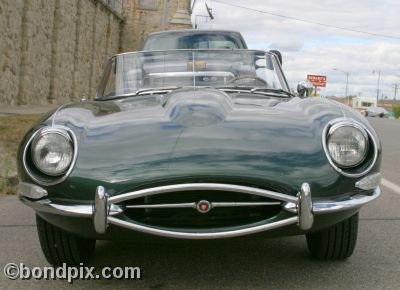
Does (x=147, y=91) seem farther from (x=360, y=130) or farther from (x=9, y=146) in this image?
(x=9, y=146)

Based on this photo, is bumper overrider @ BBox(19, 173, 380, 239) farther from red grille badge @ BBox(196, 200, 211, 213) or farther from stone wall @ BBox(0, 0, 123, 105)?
stone wall @ BBox(0, 0, 123, 105)

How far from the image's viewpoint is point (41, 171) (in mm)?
2932

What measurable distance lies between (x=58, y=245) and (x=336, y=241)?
162cm

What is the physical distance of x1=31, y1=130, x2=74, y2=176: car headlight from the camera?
2908mm

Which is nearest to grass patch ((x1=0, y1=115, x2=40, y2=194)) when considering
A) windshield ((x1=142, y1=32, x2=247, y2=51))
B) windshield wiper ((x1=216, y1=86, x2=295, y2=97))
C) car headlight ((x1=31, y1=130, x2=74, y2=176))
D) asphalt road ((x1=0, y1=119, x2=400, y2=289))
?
asphalt road ((x1=0, y1=119, x2=400, y2=289))

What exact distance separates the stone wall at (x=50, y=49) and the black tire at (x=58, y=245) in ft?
41.8

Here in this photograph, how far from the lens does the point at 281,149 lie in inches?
114

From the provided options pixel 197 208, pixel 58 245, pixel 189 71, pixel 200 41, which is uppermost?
pixel 200 41

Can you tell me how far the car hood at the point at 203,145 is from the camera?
9.01ft

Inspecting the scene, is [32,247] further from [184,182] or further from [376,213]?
[376,213]

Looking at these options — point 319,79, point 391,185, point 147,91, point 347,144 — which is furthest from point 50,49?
point 319,79

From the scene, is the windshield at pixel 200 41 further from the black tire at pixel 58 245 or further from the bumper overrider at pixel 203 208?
the bumper overrider at pixel 203 208

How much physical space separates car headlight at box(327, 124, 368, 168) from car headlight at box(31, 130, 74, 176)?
134 cm

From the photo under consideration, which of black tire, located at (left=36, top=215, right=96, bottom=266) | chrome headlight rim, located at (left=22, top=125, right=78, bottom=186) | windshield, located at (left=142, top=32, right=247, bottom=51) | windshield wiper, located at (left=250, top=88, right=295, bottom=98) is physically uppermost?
windshield, located at (left=142, top=32, right=247, bottom=51)
